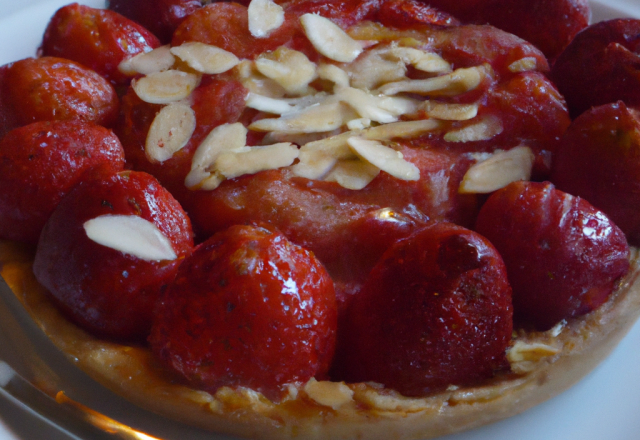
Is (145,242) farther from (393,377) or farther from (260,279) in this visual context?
(393,377)

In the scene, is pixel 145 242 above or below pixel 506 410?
above

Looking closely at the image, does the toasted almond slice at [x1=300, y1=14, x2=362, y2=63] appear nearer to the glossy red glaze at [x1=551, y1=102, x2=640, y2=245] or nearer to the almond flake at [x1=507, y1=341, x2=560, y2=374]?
the glossy red glaze at [x1=551, y1=102, x2=640, y2=245]

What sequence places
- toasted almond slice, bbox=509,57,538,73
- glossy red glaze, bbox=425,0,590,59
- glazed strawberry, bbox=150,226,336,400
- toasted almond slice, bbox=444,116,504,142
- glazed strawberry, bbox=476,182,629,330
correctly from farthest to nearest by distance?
glossy red glaze, bbox=425,0,590,59, toasted almond slice, bbox=509,57,538,73, toasted almond slice, bbox=444,116,504,142, glazed strawberry, bbox=476,182,629,330, glazed strawberry, bbox=150,226,336,400

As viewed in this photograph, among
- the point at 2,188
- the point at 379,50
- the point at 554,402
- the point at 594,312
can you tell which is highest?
the point at 379,50

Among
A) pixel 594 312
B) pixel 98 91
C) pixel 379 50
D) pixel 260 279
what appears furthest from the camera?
pixel 379 50

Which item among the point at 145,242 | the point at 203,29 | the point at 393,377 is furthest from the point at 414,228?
the point at 203,29

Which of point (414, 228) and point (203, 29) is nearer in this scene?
point (414, 228)

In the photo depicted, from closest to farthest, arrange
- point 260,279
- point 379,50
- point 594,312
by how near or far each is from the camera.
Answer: point 260,279
point 594,312
point 379,50

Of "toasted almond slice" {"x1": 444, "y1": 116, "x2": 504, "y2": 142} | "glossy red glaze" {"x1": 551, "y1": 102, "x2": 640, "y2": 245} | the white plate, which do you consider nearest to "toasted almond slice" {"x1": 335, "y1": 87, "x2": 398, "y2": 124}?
"toasted almond slice" {"x1": 444, "y1": 116, "x2": 504, "y2": 142}
